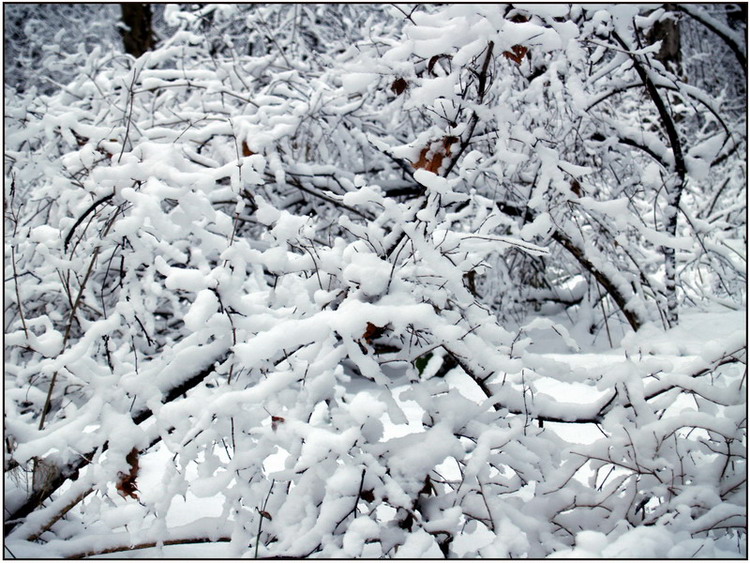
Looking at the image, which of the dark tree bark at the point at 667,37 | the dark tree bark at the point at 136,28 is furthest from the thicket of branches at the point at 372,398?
the dark tree bark at the point at 136,28

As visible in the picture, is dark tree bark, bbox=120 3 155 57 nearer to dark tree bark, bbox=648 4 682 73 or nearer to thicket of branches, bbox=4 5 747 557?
thicket of branches, bbox=4 5 747 557

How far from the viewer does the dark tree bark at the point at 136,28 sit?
19.7 feet

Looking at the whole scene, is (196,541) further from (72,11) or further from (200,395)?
(72,11)

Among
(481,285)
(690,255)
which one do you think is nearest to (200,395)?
(481,285)

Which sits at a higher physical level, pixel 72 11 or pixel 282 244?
pixel 72 11

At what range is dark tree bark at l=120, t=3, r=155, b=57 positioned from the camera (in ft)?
19.7

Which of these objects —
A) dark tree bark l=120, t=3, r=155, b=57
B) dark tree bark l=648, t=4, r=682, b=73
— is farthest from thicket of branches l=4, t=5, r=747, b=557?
dark tree bark l=120, t=3, r=155, b=57

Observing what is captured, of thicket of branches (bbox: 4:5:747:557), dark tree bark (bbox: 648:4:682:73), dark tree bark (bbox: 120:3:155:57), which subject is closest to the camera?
thicket of branches (bbox: 4:5:747:557)

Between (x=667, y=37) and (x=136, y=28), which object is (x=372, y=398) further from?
(x=136, y=28)

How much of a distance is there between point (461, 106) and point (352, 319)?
2.54 feet

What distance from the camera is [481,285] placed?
4059 mm

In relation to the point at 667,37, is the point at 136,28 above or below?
below

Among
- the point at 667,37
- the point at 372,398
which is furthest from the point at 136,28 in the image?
the point at 372,398

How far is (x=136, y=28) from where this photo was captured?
607 centimetres
